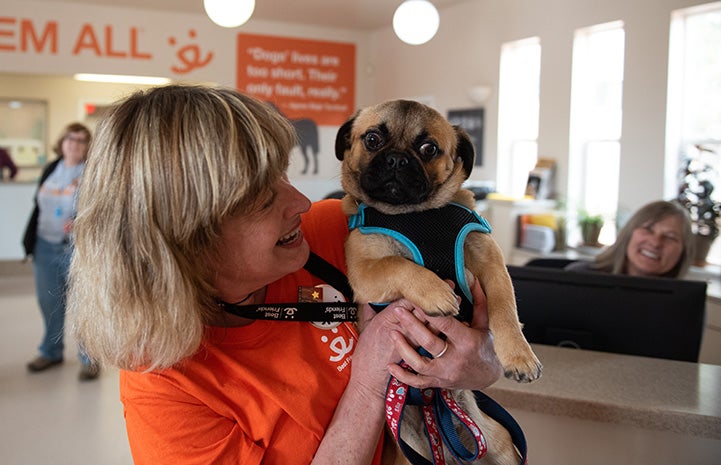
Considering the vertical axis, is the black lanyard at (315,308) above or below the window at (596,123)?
below

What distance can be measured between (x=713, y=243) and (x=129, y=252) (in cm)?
479

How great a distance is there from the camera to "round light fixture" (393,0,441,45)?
5195mm

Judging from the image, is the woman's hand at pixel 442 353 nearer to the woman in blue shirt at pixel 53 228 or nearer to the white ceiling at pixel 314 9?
the woman in blue shirt at pixel 53 228

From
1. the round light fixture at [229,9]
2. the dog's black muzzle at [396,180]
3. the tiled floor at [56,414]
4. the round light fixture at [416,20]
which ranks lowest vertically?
the tiled floor at [56,414]

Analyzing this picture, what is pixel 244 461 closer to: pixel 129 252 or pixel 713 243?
pixel 129 252

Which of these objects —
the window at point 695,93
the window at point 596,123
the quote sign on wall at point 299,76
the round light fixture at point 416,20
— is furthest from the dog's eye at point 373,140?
the quote sign on wall at point 299,76

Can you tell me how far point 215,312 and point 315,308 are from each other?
190mm

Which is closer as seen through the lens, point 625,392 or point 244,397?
point 244,397

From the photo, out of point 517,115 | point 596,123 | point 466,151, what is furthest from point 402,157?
point 517,115

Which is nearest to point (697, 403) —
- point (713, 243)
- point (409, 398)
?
point (409, 398)

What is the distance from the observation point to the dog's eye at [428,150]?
4.83 feet

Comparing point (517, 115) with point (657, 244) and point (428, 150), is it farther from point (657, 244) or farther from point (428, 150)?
point (428, 150)

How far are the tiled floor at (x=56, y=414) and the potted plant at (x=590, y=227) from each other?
406 centimetres

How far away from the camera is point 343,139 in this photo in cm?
160
